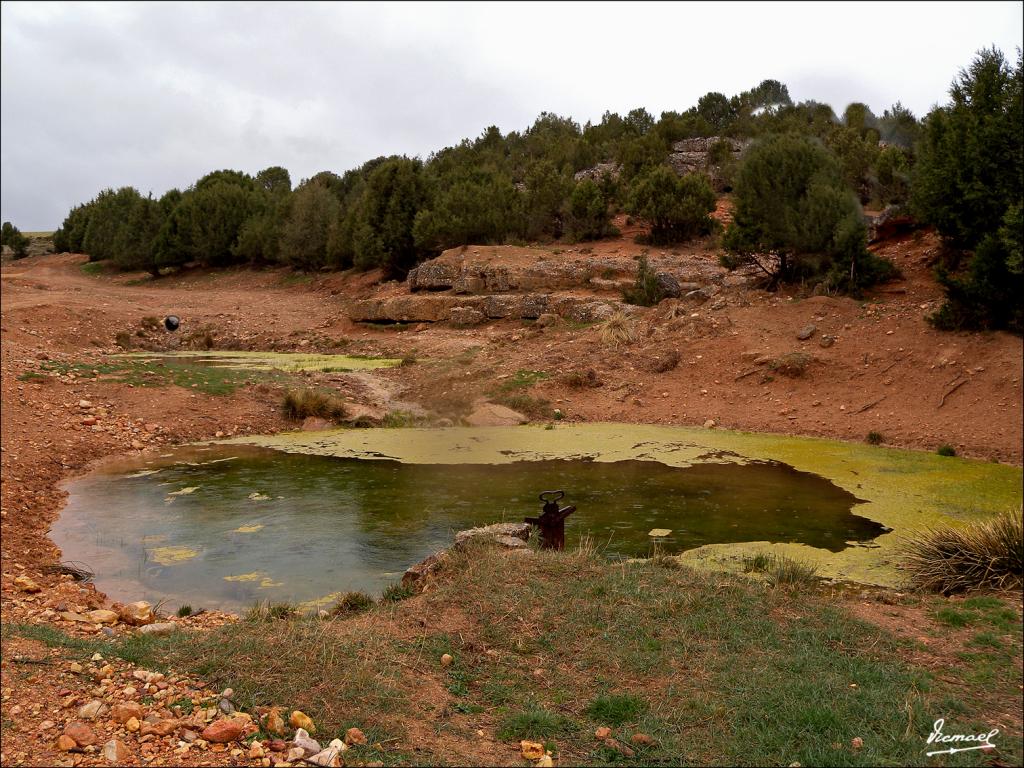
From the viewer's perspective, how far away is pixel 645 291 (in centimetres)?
2045

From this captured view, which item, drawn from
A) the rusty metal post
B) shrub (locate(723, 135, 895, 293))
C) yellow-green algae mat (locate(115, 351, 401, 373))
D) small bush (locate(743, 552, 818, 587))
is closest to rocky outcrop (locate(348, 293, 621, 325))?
yellow-green algae mat (locate(115, 351, 401, 373))

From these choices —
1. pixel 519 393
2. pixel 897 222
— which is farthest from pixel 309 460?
pixel 897 222

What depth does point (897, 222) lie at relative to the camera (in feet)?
65.5

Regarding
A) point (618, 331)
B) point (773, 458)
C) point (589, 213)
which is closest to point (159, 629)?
point (773, 458)

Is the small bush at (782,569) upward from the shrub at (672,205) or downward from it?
downward

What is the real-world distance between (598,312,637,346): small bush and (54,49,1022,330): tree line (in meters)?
3.16

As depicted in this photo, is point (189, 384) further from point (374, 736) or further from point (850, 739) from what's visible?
point (850, 739)

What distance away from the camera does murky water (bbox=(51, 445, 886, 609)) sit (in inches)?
281

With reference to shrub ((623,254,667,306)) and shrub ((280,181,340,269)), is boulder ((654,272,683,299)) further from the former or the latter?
shrub ((280,181,340,269))

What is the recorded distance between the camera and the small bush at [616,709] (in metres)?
4.05

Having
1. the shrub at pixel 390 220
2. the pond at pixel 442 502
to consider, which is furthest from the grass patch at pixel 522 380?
the shrub at pixel 390 220

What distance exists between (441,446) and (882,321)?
874 centimetres
